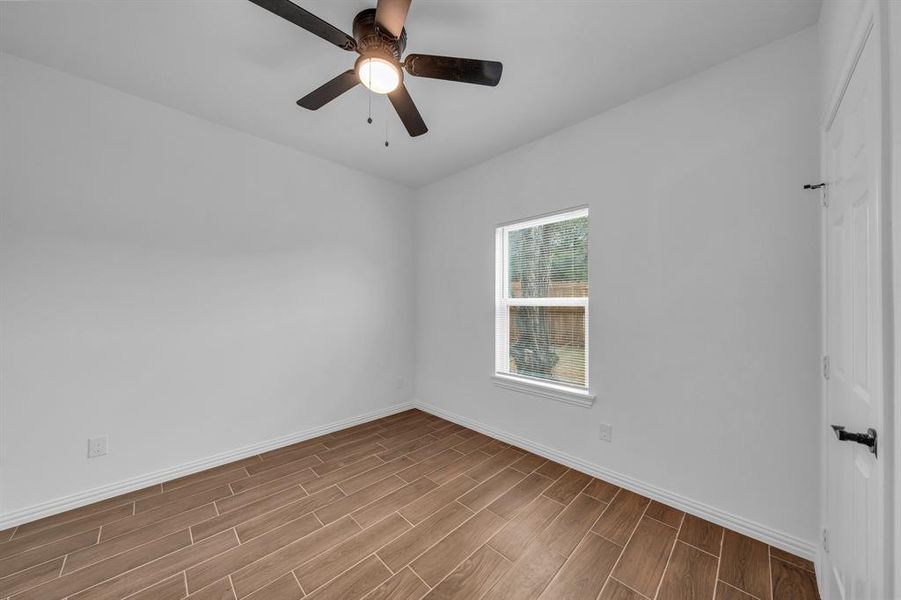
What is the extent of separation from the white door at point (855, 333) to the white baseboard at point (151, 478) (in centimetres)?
336

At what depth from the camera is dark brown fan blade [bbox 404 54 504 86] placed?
155 cm

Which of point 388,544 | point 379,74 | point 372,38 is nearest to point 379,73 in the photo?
point 379,74

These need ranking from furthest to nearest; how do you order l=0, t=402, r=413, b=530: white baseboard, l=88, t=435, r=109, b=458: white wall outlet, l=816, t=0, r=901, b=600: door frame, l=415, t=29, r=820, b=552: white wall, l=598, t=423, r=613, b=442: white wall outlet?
l=598, t=423, r=613, b=442: white wall outlet < l=88, t=435, r=109, b=458: white wall outlet < l=0, t=402, r=413, b=530: white baseboard < l=415, t=29, r=820, b=552: white wall < l=816, t=0, r=901, b=600: door frame

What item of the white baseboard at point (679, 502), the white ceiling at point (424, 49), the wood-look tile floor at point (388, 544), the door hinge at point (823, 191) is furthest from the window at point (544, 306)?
the door hinge at point (823, 191)

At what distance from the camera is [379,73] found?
1.62m

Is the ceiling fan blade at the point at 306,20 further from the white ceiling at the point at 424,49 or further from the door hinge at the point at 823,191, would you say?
the door hinge at the point at 823,191

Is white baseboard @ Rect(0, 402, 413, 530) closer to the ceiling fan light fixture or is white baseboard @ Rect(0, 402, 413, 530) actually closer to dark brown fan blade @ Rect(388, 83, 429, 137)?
dark brown fan blade @ Rect(388, 83, 429, 137)

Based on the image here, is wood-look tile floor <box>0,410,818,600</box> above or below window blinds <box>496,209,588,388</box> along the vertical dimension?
below

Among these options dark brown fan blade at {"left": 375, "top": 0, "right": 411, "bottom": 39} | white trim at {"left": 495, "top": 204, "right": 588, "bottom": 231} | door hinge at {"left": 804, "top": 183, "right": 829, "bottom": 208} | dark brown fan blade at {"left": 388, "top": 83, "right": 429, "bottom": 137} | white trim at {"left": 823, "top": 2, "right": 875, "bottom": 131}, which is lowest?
door hinge at {"left": 804, "top": 183, "right": 829, "bottom": 208}

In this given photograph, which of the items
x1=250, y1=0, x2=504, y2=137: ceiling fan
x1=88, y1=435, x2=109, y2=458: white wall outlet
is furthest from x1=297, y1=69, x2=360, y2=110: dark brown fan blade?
x1=88, y1=435, x2=109, y2=458: white wall outlet

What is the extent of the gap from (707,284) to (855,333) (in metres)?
0.91

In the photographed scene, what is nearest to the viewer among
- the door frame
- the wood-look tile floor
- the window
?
the door frame

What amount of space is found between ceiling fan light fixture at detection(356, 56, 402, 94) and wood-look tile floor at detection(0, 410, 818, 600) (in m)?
2.34

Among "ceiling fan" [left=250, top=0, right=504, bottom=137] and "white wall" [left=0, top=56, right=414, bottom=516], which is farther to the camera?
"white wall" [left=0, top=56, right=414, bottom=516]
